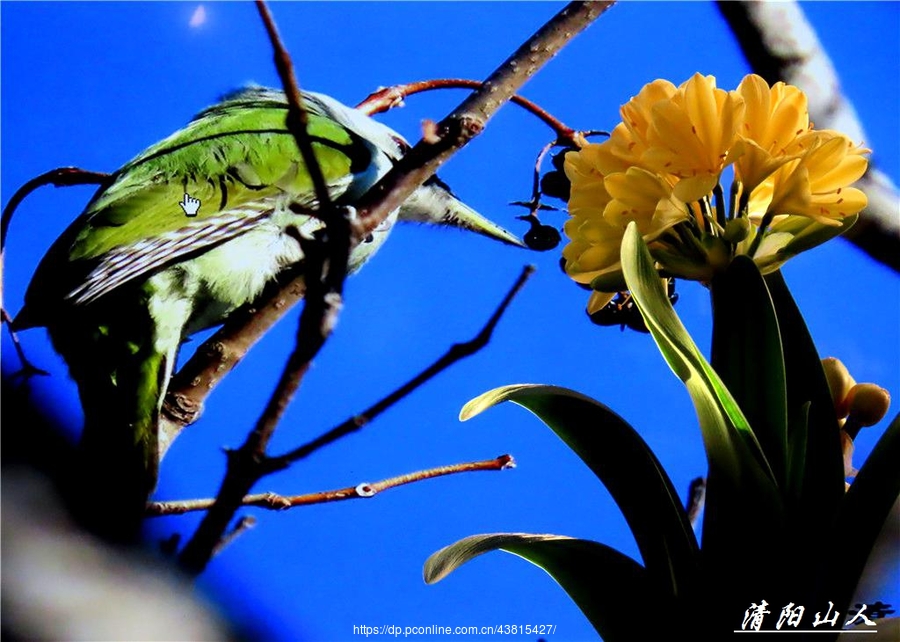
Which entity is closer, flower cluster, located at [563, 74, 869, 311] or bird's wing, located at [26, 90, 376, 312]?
flower cluster, located at [563, 74, 869, 311]

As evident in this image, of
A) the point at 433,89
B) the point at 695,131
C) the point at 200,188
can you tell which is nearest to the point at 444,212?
the point at 433,89

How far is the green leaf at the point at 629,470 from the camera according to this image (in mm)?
466

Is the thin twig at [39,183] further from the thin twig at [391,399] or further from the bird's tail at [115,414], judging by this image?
the thin twig at [391,399]

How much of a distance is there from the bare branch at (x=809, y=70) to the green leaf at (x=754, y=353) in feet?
1.93

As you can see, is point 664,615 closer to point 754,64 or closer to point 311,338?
point 311,338

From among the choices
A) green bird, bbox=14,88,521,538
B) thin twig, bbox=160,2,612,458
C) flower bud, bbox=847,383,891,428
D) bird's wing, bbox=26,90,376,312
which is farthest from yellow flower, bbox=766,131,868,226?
bird's wing, bbox=26,90,376,312

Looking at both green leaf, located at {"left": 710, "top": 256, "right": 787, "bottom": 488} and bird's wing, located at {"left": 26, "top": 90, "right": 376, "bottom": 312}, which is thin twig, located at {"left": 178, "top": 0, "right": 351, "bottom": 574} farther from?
bird's wing, located at {"left": 26, "top": 90, "right": 376, "bottom": 312}

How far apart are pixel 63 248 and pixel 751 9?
0.80 m

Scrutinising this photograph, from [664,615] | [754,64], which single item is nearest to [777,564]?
[664,615]

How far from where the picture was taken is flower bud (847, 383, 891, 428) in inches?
20.5

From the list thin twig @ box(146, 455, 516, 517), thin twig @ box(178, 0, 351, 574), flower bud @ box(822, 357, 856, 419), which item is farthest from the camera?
thin twig @ box(146, 455, 516, 517)

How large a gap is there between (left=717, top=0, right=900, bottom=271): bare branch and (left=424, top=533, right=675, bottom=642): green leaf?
0.67 m

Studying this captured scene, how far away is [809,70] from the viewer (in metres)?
1.01

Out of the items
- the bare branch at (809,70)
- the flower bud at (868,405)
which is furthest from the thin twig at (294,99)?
the bare branch at (809,70)
